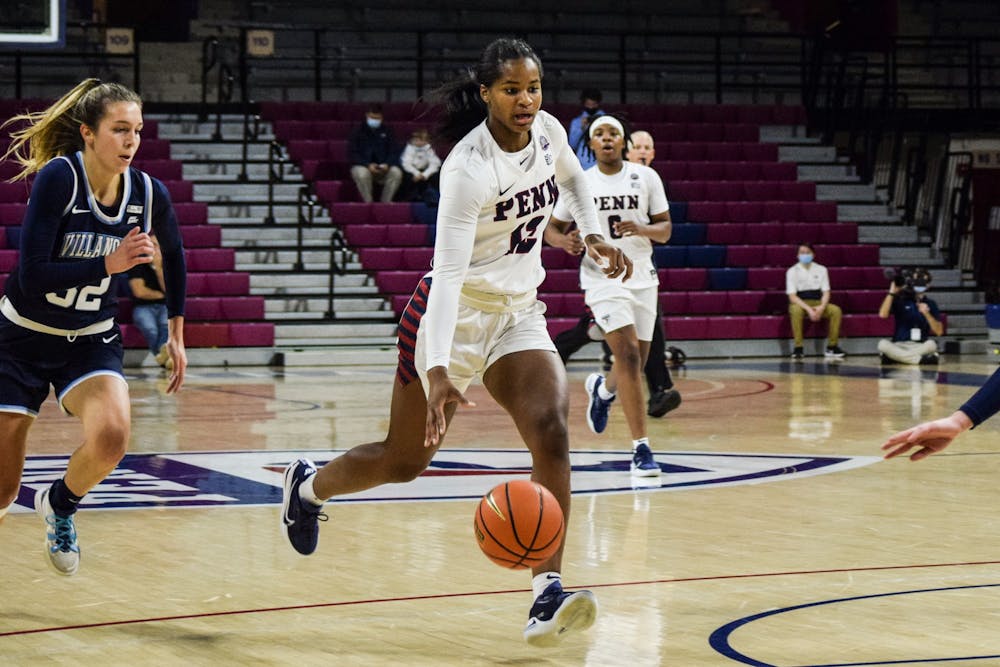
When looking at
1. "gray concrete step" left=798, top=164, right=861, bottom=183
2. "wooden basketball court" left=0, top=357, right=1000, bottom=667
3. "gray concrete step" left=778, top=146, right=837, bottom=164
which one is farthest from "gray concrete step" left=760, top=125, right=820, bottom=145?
"wooden basketball court" left=0, top=357, right=1000, bottom=667

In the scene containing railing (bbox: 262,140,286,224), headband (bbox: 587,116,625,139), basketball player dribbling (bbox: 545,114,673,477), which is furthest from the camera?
railing (bbox: 262,140,286,224)

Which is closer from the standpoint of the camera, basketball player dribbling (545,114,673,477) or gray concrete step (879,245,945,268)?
basketball player dribbling (545,114,673,477)

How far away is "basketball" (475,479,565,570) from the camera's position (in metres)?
4.10

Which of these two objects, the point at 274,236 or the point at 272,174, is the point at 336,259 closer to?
the point at 274,236

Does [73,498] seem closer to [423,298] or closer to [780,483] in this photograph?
[423,298]

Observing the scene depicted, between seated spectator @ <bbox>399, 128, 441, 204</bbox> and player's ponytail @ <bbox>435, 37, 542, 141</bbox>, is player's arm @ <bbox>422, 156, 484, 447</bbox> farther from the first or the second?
seated spectator @ <bbox>399, 128, 441, 204</bbox>

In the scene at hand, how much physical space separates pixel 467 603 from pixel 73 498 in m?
1.37

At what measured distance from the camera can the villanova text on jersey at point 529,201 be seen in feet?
14.7

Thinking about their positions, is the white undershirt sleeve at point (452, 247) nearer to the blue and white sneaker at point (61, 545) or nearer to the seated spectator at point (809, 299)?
the blue and white sneaker at point (61, 545)

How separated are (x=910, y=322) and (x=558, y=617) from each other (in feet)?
45.4

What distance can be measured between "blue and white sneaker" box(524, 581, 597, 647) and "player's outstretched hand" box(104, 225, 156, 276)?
5.32 feet

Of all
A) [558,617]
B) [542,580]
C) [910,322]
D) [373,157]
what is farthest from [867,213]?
[558,617]

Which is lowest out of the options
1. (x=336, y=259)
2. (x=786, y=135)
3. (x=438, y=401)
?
(x=336, y=259)

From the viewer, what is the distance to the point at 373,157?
18.5 metres
